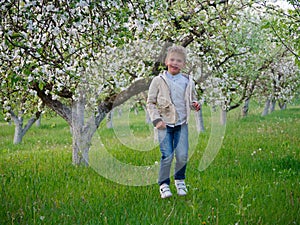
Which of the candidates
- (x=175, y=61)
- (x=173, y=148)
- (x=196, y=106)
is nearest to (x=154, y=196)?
(x=173, y=148)

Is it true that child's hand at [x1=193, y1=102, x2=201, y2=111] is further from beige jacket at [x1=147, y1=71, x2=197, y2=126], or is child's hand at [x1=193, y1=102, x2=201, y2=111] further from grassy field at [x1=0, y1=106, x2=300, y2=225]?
grassy field at [x1=0, y1=106, x2=300, y2=225]

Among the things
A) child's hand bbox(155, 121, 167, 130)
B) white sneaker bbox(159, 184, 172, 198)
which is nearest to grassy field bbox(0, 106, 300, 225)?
white sneaker bbox(159, 184, 172, 198)

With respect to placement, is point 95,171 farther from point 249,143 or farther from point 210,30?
point 249,143

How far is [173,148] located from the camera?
18.3 ft

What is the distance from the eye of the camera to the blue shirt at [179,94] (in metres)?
5.32

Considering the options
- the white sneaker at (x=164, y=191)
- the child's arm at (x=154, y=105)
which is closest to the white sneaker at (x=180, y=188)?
the white sneaker at (x=164, y=191)

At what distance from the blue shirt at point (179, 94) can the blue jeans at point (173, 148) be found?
160mm

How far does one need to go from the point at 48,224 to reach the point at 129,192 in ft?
5.57

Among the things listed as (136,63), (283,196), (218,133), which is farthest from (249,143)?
(283,196)

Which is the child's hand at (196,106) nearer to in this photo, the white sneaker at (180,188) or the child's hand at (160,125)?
the child's hand at (160,125)

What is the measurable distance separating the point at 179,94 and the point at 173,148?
772 millimetres

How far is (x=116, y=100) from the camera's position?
8469mm

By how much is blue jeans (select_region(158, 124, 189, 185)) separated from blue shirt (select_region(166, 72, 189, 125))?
160 millimetres

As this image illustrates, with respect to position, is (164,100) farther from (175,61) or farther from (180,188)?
(180,188)
